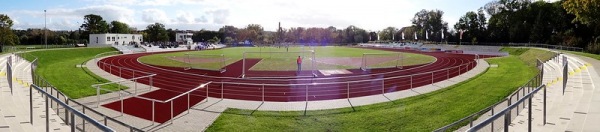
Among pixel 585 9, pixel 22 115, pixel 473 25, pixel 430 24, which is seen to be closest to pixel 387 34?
pixel 430 24

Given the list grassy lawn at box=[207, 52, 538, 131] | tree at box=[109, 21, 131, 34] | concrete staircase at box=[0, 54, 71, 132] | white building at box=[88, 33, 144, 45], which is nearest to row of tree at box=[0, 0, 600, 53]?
tree at box=[109, 21, 131, 34]

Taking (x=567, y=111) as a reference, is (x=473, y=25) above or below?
above

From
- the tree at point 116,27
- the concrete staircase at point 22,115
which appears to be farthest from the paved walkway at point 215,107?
the tree at point 116,27

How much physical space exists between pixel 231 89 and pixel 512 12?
78.2 meters

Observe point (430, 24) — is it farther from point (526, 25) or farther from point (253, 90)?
point (253, 90)

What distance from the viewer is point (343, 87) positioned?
22.4 m

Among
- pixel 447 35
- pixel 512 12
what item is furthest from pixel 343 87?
pixel 447 35

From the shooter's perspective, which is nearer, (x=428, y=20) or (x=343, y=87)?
(x=343, y=87)

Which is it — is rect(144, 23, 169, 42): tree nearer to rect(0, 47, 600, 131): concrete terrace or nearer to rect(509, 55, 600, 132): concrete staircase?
rect(0, 47, 600, 131): concrete terrace

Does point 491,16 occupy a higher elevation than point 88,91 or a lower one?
higher

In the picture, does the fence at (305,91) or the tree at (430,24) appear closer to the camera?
the fence at (305,91)

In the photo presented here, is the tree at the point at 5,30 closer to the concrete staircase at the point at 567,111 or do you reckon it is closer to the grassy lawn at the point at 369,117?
the grassy lawn at the point at 369,117

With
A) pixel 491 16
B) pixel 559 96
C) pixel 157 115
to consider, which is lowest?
pixel 157 115

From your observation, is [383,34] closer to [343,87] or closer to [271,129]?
[343,87]
